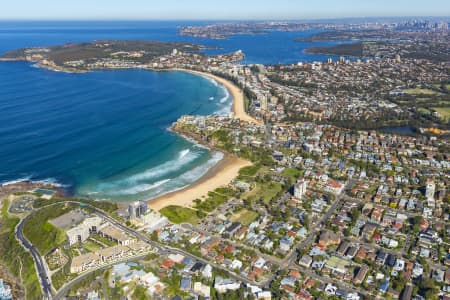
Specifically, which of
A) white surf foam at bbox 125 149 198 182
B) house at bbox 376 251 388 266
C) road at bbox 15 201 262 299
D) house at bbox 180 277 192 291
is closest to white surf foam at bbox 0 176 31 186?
road at bbox 15 201 262 299

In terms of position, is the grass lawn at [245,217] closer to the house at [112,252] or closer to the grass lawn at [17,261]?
the house at [112,252]

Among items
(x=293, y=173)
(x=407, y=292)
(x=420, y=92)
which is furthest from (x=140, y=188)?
(x=420, y=92)

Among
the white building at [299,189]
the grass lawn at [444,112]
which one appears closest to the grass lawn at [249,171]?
the white building at [299,189]

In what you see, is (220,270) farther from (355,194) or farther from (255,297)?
(355,194)

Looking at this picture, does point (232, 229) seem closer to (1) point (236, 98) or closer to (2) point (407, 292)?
(2) point (407, 292)

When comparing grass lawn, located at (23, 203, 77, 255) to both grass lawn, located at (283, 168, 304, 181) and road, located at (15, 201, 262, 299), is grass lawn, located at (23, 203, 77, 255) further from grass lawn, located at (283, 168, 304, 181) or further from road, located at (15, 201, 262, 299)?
grass lawn, located at (283, 168, 304, 181)
